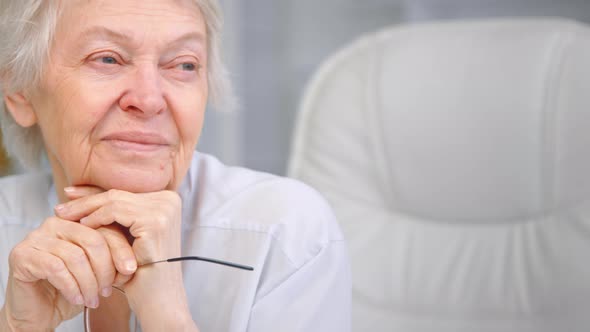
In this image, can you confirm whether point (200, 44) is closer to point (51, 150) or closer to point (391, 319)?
point (51, 150)

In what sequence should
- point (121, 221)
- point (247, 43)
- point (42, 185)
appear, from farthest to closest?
point (247, 43)
point (42, 185)
point (121, 221)

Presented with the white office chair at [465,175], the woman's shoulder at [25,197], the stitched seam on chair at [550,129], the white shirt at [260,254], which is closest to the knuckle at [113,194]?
the white shirt at [260,254]

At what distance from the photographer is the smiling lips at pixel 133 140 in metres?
1.09

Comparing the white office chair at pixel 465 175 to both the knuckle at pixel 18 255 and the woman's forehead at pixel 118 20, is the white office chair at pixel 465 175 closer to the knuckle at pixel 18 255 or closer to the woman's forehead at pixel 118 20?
the woman's forehead at pixel 118 20

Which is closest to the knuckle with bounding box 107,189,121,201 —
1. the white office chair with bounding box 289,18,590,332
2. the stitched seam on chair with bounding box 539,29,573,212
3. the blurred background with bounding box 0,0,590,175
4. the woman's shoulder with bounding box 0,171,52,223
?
the woman's shoulder with bounding box 0,171,52,223

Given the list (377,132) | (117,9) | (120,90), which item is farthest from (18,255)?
(377,132)

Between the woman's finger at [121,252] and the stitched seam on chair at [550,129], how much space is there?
33.0 inches

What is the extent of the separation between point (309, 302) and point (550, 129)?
25.3 inches

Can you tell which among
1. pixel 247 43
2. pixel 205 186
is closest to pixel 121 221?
pixel 205 186

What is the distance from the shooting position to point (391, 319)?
4.92 feet

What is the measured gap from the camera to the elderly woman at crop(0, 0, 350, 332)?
103 cm

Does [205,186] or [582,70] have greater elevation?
[582,70]

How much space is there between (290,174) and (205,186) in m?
0.41

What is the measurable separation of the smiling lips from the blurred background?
4.28 ft
